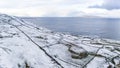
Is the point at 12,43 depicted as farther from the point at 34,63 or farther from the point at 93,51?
the point at 93,51

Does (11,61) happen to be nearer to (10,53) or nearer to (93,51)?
(10,53)

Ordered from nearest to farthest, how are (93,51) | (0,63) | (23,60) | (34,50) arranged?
1. (0,63)
2. (23,60)
3. (34,50)
4. (93,51)

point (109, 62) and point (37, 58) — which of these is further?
point (109, 62)

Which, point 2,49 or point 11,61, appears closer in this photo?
point 11,61

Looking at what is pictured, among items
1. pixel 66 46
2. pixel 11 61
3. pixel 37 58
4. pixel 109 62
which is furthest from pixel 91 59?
pixel 11 61

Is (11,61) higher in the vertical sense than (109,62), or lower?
higher

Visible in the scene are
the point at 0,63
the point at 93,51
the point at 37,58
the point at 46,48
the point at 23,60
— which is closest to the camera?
the point at 0,63

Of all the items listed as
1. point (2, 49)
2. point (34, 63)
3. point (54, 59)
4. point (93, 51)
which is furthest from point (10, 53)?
point (93, 51)

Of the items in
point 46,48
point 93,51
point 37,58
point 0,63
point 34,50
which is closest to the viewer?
point 0,63

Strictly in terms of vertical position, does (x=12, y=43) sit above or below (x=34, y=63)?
above
